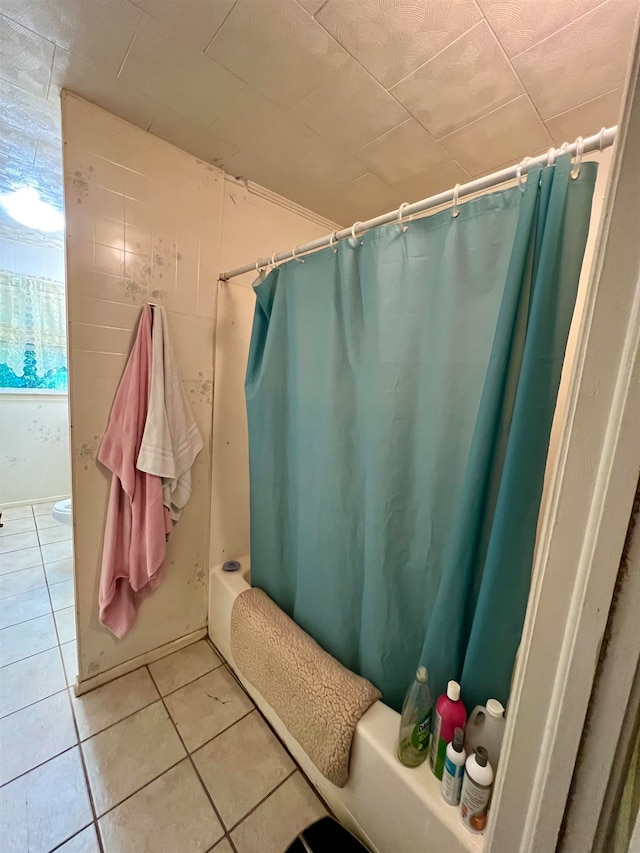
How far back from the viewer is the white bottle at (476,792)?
70 cm

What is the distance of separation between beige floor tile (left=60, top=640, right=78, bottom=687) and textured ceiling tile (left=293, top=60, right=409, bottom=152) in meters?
2.22

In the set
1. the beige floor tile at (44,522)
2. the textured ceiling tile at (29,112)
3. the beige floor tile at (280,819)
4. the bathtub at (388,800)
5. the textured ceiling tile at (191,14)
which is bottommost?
the beige floor tile at (280,819)

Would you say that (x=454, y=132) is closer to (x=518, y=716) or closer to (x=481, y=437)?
(x=481, y=437)

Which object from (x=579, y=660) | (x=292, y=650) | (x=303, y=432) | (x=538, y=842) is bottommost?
(x=292, y=650)

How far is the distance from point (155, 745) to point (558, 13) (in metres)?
2.46

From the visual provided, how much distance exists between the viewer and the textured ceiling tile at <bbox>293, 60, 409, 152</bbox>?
100 centimetres

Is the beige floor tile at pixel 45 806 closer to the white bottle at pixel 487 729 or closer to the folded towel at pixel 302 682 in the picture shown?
the folded towel at pixel 302 682

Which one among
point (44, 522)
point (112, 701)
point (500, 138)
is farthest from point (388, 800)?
point (44, 522)

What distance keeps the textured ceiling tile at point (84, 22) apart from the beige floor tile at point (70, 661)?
2.04 metres

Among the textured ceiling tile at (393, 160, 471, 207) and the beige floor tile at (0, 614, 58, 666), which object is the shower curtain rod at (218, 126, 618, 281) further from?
the beige floor tile at (0, 614, 58, 666)

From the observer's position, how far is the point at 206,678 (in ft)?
4.91

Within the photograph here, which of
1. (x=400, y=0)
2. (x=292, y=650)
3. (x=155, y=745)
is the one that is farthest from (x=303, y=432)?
(x=155, y=745)

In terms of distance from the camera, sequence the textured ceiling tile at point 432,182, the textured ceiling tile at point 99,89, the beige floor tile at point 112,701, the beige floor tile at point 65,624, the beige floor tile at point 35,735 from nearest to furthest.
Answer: the textured ceiling tile at point 99,89 → the beige floor tile at point 35,735 → the beige floor tile at point 112,701 → the textured ceiling tile at point 432,182 → the beige floor tile at point 65,624

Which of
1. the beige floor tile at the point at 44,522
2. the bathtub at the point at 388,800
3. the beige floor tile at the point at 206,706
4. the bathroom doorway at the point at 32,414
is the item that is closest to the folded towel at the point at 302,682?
the bathtub at the point at 388,800
